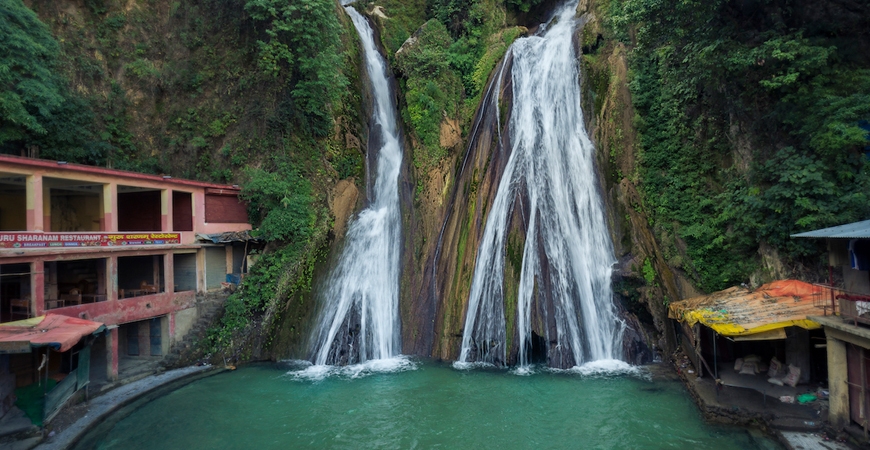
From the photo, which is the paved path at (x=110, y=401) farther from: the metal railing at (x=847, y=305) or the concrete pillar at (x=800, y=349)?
the concrete pillar at (x=800, y=349)

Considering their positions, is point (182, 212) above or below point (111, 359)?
above

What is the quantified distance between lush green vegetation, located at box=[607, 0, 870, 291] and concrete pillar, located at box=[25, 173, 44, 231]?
1764cm

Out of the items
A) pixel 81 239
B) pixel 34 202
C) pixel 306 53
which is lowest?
pixel 81 239

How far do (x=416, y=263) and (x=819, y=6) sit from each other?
1345 centimetres

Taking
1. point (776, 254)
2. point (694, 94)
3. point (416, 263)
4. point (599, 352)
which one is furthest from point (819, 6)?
point (416, 263)

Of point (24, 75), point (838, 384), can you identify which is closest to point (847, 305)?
point (838, 384)

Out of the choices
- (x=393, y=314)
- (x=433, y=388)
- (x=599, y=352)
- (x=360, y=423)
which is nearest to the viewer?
(x=360, y=423)

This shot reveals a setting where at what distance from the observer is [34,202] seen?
12.9 metres

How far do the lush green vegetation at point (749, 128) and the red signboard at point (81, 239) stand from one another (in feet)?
52.2

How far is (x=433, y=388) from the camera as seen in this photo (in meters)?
12.3

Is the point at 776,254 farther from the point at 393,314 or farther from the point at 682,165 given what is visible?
the point at 393,314

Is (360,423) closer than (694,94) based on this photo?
Yes

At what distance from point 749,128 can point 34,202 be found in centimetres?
1964

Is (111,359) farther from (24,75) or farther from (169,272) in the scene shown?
(24,75)
